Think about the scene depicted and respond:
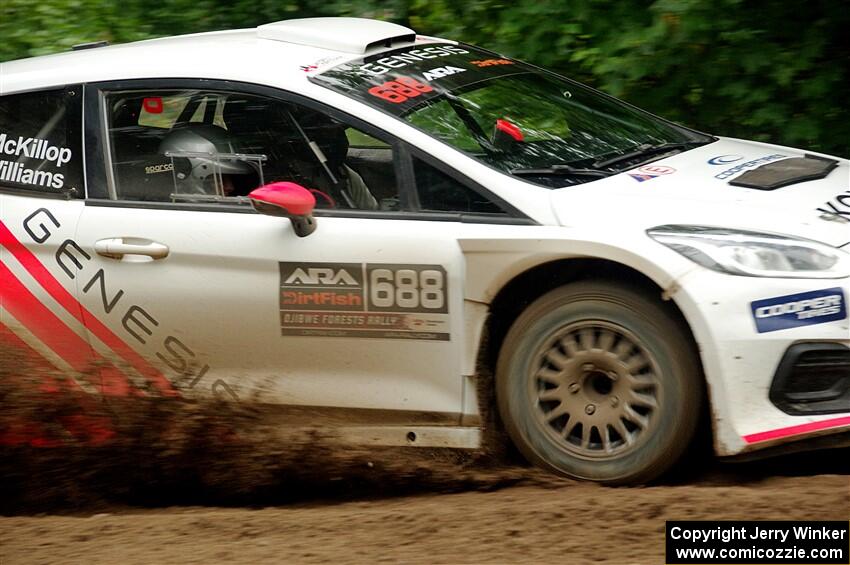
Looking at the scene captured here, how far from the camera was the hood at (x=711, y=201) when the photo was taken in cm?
Answer: 424

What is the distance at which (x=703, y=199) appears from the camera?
442 centimetres

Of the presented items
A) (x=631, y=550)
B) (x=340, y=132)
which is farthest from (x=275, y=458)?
(x=631, y=550)

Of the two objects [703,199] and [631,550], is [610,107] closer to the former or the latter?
[703,199]

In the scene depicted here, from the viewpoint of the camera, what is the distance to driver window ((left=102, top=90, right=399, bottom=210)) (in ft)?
15.4

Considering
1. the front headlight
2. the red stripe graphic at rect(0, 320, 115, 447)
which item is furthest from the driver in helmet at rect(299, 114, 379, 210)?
the red stripe graphic at rect(0, 320, 115, 447)

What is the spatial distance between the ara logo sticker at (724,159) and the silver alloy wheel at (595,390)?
1.15 meters

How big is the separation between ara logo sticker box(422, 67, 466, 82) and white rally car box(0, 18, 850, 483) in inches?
0.5

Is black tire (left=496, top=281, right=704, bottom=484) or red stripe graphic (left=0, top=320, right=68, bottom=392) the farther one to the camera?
red stripe graphic (left=0, top=320, right=68, bottom=392)

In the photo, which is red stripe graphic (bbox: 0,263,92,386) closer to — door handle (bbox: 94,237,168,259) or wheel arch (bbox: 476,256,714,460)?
door handle (bbox: 94,237,168,259)

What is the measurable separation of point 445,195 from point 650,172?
2.92 ft

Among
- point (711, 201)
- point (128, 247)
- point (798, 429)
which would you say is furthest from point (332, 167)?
point (798, 429)

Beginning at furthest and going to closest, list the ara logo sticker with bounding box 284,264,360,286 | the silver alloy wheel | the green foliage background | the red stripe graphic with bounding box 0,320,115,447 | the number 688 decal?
the green foliage background
the red stripe graphic with bounding box 0,320,115,447
the ara logo sticker with bounding box 284,264,360,286
the number 688 decal
the silver alloy wheel

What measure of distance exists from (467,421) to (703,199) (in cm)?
123

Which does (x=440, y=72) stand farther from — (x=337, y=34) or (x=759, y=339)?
(x=759, y=339)
